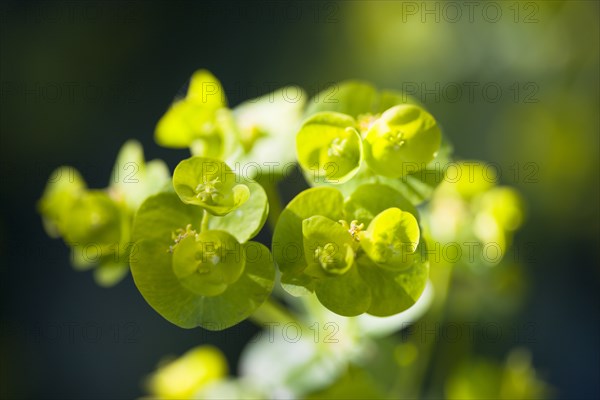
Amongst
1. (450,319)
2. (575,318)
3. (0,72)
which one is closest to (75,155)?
(0,72)

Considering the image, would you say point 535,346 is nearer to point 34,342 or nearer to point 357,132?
point 357,132

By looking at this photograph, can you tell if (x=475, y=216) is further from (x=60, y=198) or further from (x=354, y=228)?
(x=60, y=198)

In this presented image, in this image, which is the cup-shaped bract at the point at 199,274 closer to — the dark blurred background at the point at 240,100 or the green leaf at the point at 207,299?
the green leaf at the point at 207,299

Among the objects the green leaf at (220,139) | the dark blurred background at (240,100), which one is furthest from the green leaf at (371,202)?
the dark blurred background at (240,100)

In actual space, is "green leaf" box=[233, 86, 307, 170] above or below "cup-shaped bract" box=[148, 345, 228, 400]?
above

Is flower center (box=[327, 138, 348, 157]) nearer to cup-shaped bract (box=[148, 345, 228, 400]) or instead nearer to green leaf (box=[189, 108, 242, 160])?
green leaf (box=[189, 108, 242, 160])

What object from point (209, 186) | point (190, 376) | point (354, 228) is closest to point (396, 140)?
point (354, 228)

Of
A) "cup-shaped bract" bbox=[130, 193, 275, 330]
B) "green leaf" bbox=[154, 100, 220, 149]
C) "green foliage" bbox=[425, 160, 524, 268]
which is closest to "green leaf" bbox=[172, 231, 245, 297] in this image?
"cup-shaped bract" bbox=[130, 193, 275, 330]
